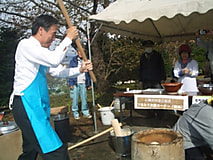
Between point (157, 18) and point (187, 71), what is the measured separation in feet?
4.33

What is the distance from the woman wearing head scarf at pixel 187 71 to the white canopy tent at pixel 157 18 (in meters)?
0.80

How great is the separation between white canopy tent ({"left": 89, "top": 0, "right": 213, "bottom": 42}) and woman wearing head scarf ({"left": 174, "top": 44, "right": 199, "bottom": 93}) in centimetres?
80

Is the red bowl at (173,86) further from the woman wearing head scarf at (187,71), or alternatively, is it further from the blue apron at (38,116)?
the blue apron at (38,116)

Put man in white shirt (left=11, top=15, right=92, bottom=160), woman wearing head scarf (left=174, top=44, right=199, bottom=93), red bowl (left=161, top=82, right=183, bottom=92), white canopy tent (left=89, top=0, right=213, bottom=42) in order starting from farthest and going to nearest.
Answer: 1. woman wearing head scarf (left=174, top=44, right=199, bottom=93)
2. red bowl (left=161, top=82, right=183, bottom=92)
3. white canopy tent (left=89, top=0, right=213, bottom=42)
4. man in white shirt (left=11, top=15, right=92, bottom=160)

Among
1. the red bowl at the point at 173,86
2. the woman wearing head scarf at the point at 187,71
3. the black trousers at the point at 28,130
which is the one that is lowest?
the black trousers at the point at 28,130

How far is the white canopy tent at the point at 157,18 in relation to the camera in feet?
10.5

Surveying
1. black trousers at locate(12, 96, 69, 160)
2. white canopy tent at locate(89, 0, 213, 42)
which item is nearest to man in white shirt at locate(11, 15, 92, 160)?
black trousers at locate(12, 96, 69, 160)

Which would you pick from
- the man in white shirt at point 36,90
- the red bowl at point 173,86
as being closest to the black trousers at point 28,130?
the man in white shirt at point 36,90

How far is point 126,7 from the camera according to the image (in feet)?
13.2

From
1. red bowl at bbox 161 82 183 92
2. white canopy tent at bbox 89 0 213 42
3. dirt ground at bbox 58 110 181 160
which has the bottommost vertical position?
dirt ground at bbox 58 110 181 160

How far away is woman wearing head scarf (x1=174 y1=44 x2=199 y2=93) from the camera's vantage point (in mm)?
4187

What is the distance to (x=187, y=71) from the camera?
4.07 meters

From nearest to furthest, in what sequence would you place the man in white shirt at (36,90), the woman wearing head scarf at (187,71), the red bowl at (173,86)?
the man in white shirt at (36,90)
the red bowl at (173,86)
the woman wearing head scarf at (187,71)

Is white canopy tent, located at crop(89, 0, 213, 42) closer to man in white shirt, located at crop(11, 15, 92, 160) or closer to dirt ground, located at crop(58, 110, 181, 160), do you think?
man in white shirt, located at crop(11, 15, 92, 160)
